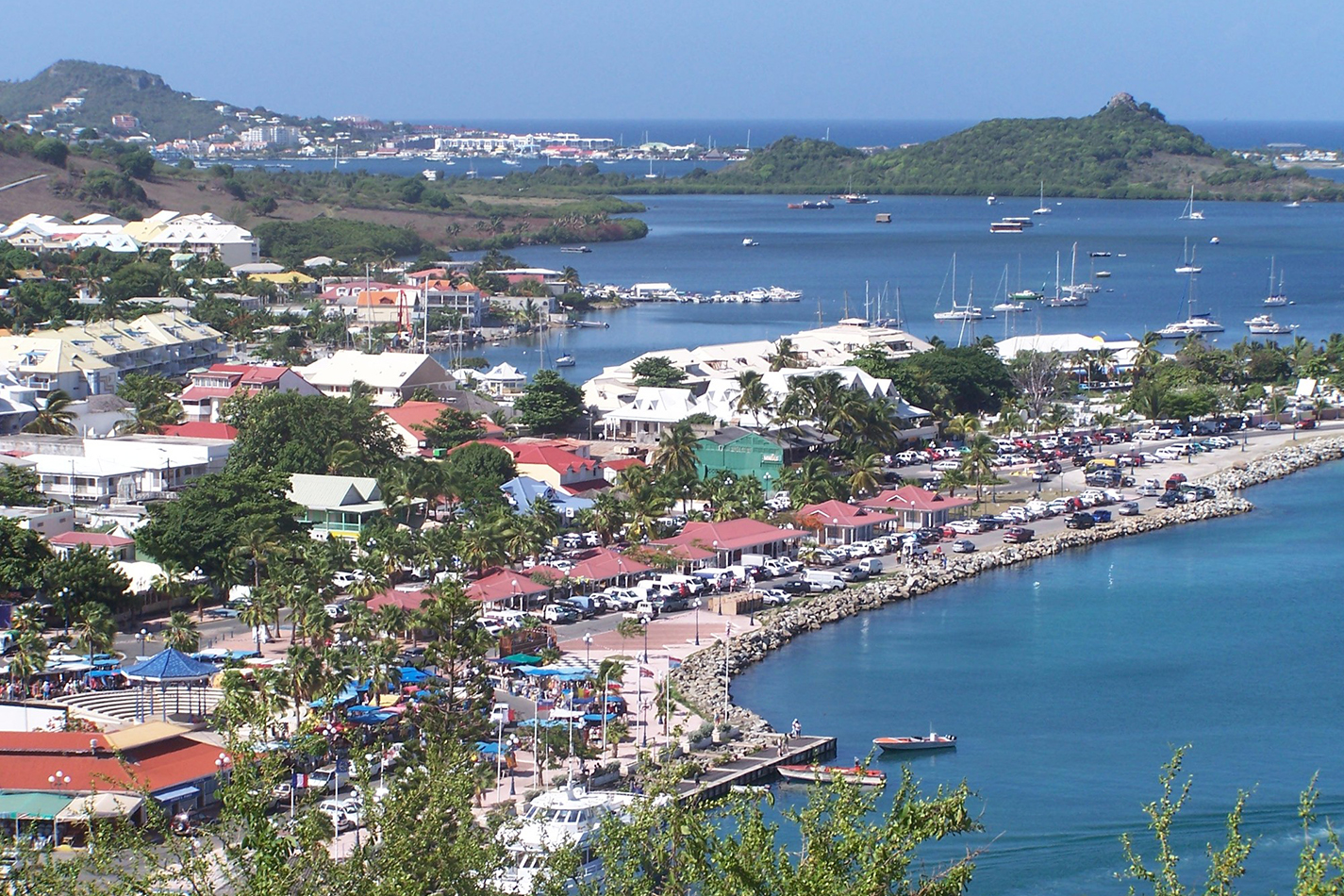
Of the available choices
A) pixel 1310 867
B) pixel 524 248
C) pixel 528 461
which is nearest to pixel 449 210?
pixel 524 248

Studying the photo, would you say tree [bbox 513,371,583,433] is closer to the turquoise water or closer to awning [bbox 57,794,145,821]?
the turquoise water

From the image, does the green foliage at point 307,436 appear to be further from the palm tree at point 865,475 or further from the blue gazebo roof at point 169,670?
the blue gazebo roof at point 169,670

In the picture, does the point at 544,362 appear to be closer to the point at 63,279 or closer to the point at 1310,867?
the point at 63,279

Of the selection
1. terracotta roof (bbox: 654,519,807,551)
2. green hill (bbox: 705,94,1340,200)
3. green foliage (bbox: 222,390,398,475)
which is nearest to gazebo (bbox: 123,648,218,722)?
terracotta roof (bbox: 654,519,807,551)

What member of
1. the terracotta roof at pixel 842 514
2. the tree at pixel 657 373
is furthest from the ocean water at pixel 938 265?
the terracotta roof at pixel 842 514

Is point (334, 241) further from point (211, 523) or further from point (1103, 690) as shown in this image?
point (1103, 690)

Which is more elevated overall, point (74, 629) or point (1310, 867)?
point (1310, 867)
